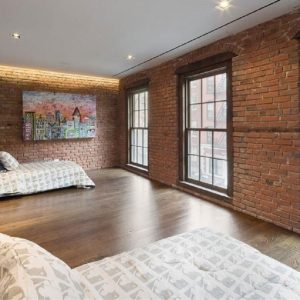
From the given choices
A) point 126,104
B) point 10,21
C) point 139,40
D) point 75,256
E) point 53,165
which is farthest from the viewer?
point 126,104

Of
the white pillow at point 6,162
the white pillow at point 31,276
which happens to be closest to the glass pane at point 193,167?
the white pillow at point 6,162

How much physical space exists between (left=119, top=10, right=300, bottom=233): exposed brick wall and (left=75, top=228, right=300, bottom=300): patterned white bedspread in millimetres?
1700

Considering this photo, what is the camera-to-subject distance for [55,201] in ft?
13.9

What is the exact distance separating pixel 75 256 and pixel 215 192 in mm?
2532

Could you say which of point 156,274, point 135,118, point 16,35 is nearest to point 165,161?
point 135,118

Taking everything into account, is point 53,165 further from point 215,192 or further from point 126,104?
point 215,192

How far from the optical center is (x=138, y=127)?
670 centimetres

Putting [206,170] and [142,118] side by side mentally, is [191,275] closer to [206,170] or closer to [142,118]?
[206,170]

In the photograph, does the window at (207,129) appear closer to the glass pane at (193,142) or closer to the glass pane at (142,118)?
the glass pane at (193,142)

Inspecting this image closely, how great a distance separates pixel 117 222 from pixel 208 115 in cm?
240

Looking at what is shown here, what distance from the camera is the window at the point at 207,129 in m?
4.01

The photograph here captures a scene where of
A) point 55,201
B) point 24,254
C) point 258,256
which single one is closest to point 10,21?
point 55,201

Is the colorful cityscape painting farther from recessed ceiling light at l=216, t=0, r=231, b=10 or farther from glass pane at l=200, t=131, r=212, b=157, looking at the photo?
recessed ceiling light at l=216, t=0, r=231, b=10

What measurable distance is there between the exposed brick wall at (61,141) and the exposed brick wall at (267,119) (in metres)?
3.73
